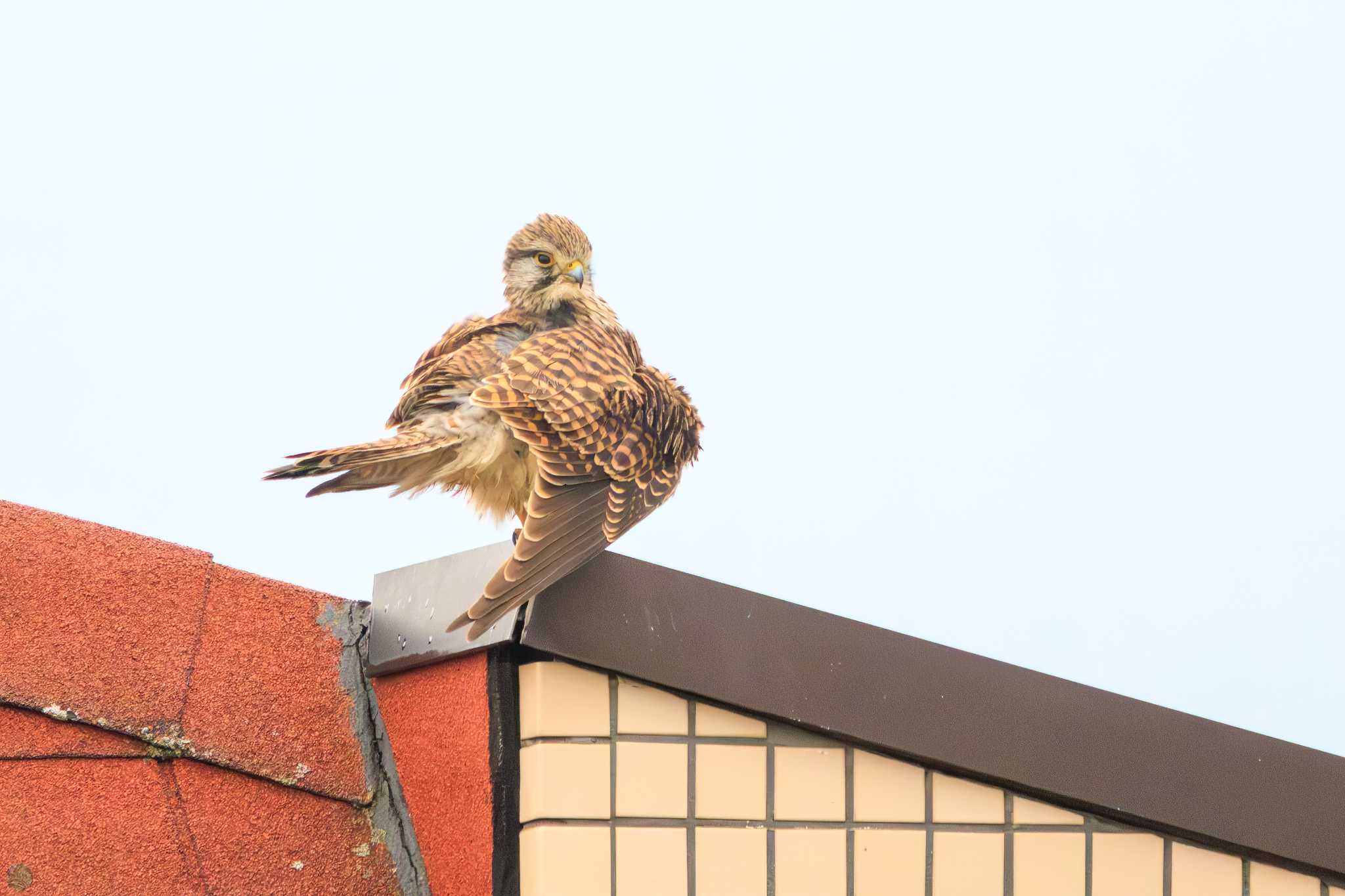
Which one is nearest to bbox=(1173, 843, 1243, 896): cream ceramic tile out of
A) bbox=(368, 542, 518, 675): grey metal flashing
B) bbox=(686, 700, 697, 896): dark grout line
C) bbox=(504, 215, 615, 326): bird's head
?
bbox=(686, 700, 697, 896): dark grout line

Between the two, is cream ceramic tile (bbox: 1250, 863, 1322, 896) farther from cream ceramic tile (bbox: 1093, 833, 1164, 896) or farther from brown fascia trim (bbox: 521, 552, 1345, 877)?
cream ceramic tile (bbox: 1093, 833, 1164, 896)

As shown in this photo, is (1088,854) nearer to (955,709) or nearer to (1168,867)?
(1168,867)

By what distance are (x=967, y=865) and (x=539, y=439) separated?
1095 mm

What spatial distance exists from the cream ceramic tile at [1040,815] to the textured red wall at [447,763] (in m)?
0.95

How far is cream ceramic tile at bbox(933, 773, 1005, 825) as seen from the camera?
2445 millimetres

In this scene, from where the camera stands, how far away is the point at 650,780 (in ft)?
7.60

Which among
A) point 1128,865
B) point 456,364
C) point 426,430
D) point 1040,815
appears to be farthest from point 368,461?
point 1128,865

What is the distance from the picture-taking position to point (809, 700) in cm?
239

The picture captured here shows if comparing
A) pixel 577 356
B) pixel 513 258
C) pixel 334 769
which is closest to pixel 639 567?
pixel 577 356

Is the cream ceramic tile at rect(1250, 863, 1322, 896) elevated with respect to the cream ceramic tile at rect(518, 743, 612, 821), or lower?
lower

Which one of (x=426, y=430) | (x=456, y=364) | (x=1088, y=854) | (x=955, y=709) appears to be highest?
(x=456, y=364)

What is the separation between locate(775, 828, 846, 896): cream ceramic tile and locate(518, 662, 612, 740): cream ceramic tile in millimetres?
373

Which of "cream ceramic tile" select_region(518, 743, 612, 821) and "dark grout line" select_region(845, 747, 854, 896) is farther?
"dark grout line" select_region(845, 747, 854, 896)

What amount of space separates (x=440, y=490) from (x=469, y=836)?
0.78 metres
